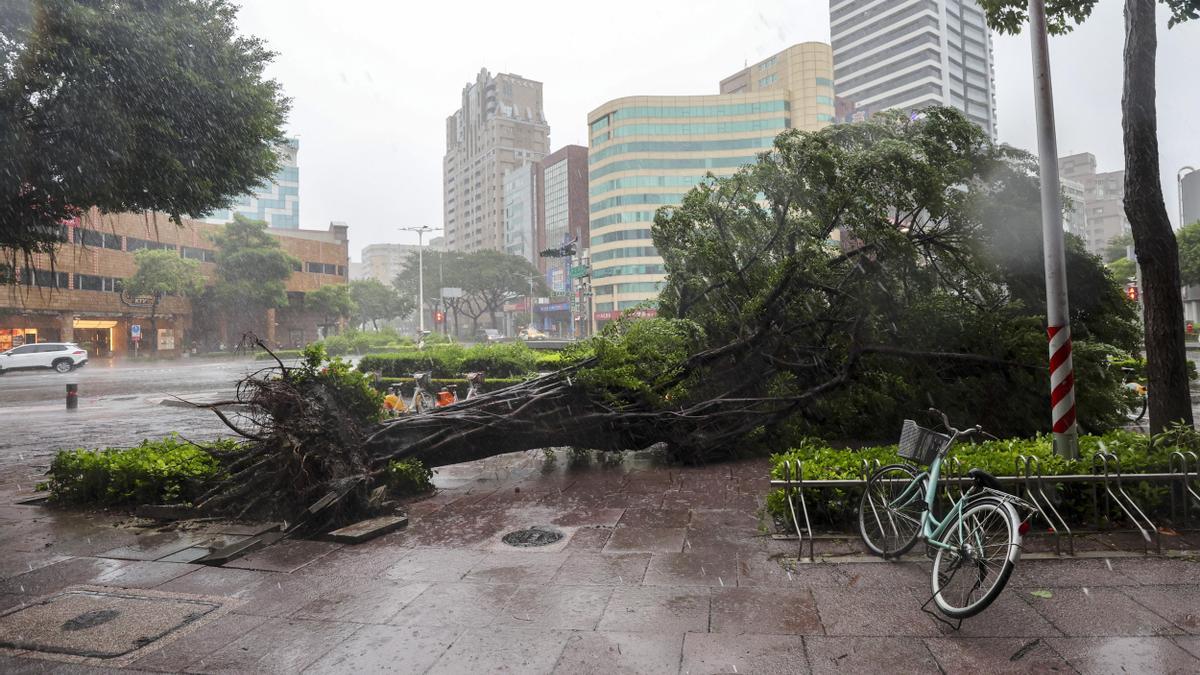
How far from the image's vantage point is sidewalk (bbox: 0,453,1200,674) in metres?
3.60

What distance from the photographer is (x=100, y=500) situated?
7391mm

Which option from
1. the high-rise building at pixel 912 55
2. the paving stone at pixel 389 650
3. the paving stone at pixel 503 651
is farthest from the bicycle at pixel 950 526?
the high-rise building at pixel 912 55

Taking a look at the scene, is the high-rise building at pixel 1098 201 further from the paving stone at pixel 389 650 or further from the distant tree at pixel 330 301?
the paving stone at pixel 389 650

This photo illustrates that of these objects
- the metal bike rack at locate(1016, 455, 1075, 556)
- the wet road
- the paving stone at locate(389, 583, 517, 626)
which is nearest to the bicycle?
the metal bike rack at locate(1016, 455, 1075, 556)

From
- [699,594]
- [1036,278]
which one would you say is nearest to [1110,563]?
[699,594]

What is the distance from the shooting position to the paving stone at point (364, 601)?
14.1 feet

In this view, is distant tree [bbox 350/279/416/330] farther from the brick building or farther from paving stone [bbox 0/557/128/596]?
paving stone [bbox 0/557/128/596]

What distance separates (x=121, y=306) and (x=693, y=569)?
57400 millimetres

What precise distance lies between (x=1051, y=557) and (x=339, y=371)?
688cm

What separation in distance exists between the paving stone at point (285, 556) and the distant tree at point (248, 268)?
176ft

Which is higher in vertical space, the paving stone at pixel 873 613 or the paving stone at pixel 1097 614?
the paving stone at pixel 1097 614

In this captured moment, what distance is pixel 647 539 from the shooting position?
227 inches

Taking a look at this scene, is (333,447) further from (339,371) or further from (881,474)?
(881,474)

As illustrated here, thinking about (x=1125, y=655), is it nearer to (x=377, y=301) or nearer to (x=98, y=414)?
(x=98, y=414)
